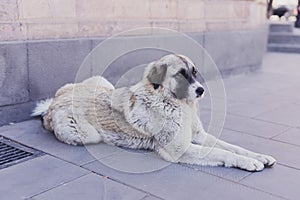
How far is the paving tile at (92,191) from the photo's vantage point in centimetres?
358

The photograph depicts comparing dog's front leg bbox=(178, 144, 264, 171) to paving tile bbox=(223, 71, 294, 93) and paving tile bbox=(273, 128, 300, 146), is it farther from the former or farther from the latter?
paving tile bbox=(223, 71, 294, 93)

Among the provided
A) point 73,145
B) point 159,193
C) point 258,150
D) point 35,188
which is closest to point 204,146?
Answer: point 258,150

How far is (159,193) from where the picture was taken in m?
3.66

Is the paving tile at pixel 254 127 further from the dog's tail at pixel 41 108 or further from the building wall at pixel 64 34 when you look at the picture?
the dog's tail at pixel 41 108

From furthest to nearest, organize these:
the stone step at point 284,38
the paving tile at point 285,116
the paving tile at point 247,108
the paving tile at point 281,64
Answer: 1. the stone step at point 284,38
2. the paving tile at point 281,64
3. the paving tile at point 247,108
4. the paving tile at point 285,116

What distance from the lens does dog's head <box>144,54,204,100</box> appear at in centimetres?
417

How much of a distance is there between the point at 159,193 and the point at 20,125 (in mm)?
2753

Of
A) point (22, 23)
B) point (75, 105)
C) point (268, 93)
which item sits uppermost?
point (22, 23)

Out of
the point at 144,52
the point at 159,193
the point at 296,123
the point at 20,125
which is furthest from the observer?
the point at 144,52

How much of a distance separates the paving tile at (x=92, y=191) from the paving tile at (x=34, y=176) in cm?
11

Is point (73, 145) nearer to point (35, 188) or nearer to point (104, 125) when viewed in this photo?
point (104, 125)

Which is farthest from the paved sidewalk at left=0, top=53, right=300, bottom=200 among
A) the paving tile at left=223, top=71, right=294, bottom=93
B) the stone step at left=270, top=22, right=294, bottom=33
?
the stone step at left=270, top=22, right=294, bottom=33

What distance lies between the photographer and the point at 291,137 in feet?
17.5

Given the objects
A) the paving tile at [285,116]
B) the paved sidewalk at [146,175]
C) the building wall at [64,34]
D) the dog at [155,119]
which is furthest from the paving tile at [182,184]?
the paving tile at [285,116]
